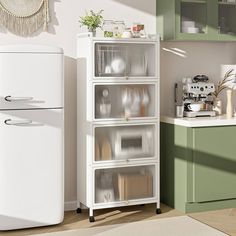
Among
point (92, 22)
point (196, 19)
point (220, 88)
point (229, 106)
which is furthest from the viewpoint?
point (220, 88)

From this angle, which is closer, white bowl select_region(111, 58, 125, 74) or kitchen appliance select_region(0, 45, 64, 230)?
kitchen appliance select_region(0, 45, 64, 230)

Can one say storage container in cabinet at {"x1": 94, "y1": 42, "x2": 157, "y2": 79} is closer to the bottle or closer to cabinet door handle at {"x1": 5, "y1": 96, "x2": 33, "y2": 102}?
the bottle

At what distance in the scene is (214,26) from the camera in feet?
15.9

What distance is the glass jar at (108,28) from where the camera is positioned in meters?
4.45

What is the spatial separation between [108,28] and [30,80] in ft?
3.38

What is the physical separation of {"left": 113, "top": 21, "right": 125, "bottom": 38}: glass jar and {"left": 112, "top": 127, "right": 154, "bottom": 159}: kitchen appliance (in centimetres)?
82

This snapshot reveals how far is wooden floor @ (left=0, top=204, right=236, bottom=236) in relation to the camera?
4.11 m

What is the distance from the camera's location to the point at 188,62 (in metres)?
5.07

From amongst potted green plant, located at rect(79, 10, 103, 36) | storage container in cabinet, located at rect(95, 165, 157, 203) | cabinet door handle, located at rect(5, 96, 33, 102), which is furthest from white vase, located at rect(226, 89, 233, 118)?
cabinet door handle, located at rect(5, 96, 33, 102)

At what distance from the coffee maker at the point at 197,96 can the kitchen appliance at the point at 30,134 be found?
4.27 feet

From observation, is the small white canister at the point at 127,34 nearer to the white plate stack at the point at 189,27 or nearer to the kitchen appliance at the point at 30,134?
the white plate stack at the point at 189,27

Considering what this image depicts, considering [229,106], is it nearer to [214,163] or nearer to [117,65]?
[214,163]

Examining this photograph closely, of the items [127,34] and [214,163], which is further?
[214,163]

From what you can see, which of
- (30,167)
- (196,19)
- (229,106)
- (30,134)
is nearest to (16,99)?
(30,134)
